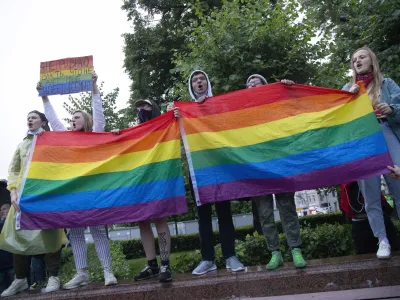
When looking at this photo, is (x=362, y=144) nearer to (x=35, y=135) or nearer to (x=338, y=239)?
(x=338, y=239)

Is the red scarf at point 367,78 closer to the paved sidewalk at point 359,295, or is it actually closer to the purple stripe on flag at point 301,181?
the purple stripe on flag at point 301,181

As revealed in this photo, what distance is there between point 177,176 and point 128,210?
665mm

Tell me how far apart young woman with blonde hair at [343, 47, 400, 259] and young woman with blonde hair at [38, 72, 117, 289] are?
278cm

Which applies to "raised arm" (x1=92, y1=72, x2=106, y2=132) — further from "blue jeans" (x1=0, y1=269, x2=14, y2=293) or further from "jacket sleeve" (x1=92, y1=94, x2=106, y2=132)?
"blue jeans" (x1=0, y1=269, x2=14, y2=293)

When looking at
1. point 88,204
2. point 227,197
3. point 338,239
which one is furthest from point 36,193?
point 338,239

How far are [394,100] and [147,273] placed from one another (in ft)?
10.5

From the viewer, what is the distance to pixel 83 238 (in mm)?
4531

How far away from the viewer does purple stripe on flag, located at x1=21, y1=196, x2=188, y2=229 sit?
4.20 meters

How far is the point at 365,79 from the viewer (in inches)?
163

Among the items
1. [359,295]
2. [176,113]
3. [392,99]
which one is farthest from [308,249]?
[176,113]

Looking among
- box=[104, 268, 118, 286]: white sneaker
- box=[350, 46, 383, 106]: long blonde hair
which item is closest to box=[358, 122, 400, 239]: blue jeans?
box=[350, 46, 383, 106]: long blonde hair

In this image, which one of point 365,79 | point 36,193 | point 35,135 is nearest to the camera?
point 365,79

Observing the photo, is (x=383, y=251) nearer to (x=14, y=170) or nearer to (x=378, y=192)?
(x=378, y=192)

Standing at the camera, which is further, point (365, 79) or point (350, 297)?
point (365, 79)
